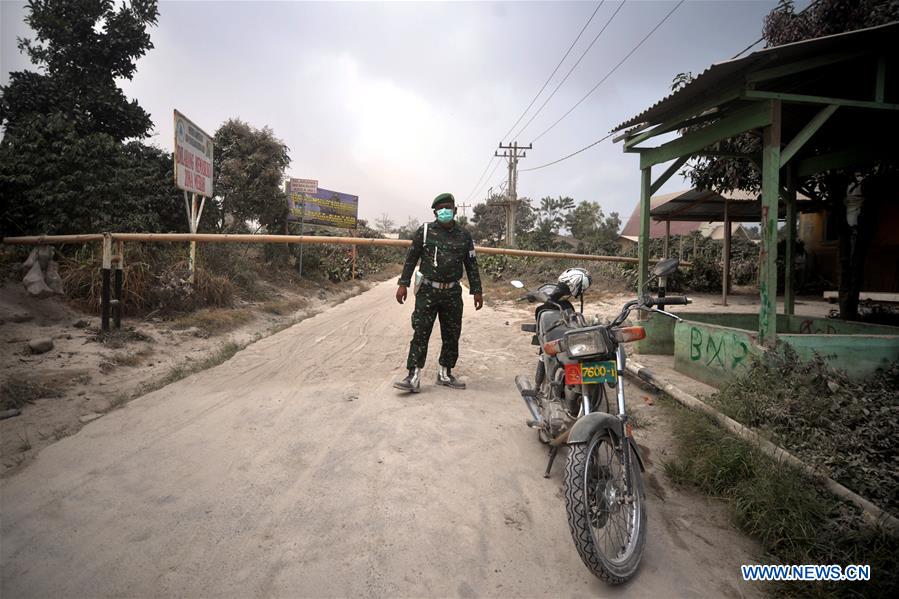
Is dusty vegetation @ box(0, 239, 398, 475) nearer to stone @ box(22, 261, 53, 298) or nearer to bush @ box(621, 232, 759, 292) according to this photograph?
stone @ box(22, 261, 53, 298)

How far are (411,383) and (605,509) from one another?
2704 mm

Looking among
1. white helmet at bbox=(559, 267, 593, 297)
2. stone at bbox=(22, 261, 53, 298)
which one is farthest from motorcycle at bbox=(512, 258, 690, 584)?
stone at bbox=(22, 261, 53, 298)

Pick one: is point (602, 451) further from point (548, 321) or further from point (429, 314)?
point (429, 314)

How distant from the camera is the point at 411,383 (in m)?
4.75

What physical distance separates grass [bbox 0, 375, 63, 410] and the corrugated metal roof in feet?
23.1

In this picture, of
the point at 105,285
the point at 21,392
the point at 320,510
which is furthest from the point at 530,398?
the point at 105,285

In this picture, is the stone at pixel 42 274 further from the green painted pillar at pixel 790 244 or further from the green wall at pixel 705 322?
the green painted pillar at pixel 790 244

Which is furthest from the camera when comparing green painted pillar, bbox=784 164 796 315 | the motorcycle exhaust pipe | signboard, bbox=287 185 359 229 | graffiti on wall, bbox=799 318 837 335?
signboard, bbox=287 185 359 229

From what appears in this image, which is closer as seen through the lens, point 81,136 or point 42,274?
point 42,274

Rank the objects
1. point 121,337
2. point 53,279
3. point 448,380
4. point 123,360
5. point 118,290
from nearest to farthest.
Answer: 1. point 448,380
2. point 123,360
3. point 121,337
4. point 118,290
5. point 53,279

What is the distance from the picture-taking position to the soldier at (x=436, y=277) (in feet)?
15.7

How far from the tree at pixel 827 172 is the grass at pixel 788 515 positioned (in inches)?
205

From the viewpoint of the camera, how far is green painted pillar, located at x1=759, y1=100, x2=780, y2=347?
173 inches

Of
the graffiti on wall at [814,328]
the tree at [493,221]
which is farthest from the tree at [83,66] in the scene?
the tree at [493,221]
